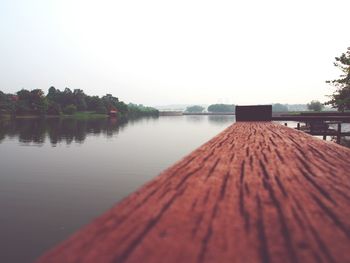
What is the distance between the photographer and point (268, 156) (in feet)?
12.3

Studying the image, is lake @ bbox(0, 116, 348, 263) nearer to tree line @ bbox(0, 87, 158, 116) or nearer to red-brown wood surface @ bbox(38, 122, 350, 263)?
red-brown wood surface @ bbox(38, 122, 350, 263)

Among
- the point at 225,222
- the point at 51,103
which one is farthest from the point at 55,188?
the point at 51,103

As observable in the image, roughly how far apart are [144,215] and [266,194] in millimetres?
961

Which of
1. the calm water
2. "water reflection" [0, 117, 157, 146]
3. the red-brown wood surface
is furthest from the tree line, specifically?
the red-brown wood surface

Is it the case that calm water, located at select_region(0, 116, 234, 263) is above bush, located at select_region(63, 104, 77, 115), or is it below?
below

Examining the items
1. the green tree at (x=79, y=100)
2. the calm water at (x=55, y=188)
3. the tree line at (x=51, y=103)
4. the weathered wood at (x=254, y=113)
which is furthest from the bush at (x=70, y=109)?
the weathered wood at (x=254, y=113)

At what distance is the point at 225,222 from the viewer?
164 centimetres

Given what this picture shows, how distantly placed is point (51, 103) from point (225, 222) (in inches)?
6546

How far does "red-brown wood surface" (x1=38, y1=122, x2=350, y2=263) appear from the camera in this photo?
1326mm

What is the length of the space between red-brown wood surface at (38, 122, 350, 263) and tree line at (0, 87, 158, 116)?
140904mm

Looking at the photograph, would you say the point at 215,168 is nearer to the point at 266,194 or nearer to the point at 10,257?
the point at 266,194

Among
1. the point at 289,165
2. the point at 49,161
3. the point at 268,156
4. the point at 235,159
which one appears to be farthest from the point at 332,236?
the point at 49,161

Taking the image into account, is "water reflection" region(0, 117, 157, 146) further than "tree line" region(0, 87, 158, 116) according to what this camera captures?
No

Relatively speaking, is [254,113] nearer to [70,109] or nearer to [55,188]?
[55,188]
